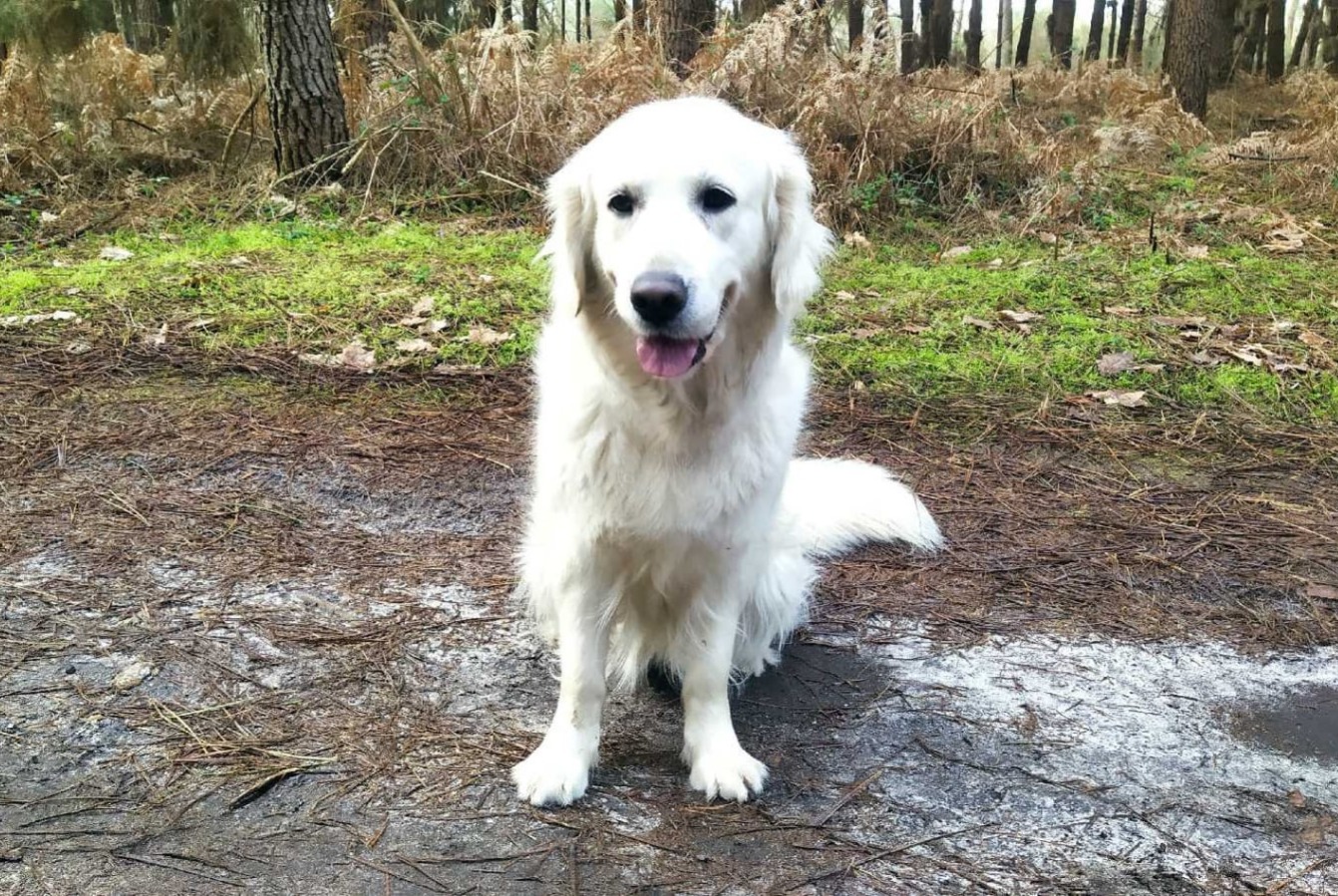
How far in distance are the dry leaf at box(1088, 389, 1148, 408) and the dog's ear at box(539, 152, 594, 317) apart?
2745 mm

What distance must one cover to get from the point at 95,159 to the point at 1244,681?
7.24 meters

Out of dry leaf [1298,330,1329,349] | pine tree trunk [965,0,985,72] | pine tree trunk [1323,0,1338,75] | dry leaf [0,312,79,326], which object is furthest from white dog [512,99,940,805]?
pine tree trunk [1323,0,1338,75]

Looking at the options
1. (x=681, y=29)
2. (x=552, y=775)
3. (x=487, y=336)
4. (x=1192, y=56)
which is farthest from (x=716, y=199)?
(x=1192, y=56)

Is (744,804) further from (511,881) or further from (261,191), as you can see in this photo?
(261,191)

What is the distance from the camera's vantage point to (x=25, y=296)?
4.80m

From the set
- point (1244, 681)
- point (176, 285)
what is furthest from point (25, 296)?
point (1244, 681)

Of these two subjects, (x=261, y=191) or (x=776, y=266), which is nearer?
(x=776, y=266)

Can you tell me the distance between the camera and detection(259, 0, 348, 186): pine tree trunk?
5.89m

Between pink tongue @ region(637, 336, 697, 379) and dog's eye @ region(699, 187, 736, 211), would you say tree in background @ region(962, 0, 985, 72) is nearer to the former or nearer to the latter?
dog's eye @ region(699, 187, 736, 211)

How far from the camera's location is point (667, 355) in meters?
2.00

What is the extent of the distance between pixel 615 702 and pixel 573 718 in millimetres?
360

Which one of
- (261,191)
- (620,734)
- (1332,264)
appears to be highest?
(261,191)

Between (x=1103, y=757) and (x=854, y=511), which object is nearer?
(x=1103, y=757)

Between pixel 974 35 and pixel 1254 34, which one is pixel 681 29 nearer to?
pixel 974 35
